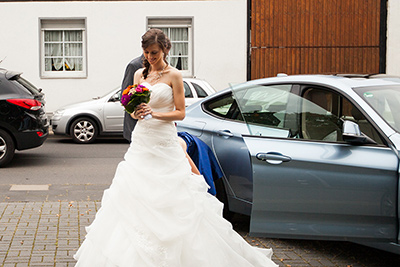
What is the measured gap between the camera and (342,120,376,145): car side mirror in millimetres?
4278

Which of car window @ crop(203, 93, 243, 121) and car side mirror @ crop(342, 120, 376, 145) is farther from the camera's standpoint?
car window @ crop(203, 93, 243, 121)

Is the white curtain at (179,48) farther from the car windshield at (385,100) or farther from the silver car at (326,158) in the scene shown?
the car windshield at (385,100)

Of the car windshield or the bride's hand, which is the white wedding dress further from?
the car windshield

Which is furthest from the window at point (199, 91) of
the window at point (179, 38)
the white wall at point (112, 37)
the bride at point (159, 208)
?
the bride at point (159, 208)

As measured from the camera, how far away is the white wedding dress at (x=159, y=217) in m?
4.05

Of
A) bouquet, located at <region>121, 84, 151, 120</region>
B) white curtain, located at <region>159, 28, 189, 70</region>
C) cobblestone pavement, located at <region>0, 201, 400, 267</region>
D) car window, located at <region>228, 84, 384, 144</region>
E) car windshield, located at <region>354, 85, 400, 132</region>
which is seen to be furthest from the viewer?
white curtain, located at <region>159, 28, 189, 70</region>

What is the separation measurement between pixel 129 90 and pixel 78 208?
3125mm

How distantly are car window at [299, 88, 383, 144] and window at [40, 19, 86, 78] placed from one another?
14.7m

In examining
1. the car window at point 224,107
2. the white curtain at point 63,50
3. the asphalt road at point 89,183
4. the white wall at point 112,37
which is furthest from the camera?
the white curtain at point 63,50

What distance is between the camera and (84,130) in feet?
46.3

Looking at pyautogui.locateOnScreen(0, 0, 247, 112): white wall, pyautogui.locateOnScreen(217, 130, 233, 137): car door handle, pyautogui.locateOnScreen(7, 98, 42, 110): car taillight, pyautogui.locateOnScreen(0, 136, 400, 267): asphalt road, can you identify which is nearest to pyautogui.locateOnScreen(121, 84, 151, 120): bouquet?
pyautogui.locateOnScreen(217, 130, 233, 137): car door handle

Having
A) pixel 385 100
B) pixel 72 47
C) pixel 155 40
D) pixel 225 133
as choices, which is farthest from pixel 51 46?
pixel 385 100

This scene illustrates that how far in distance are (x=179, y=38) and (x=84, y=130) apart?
5.98m

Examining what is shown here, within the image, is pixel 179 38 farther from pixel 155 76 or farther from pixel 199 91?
pixel 155 76
